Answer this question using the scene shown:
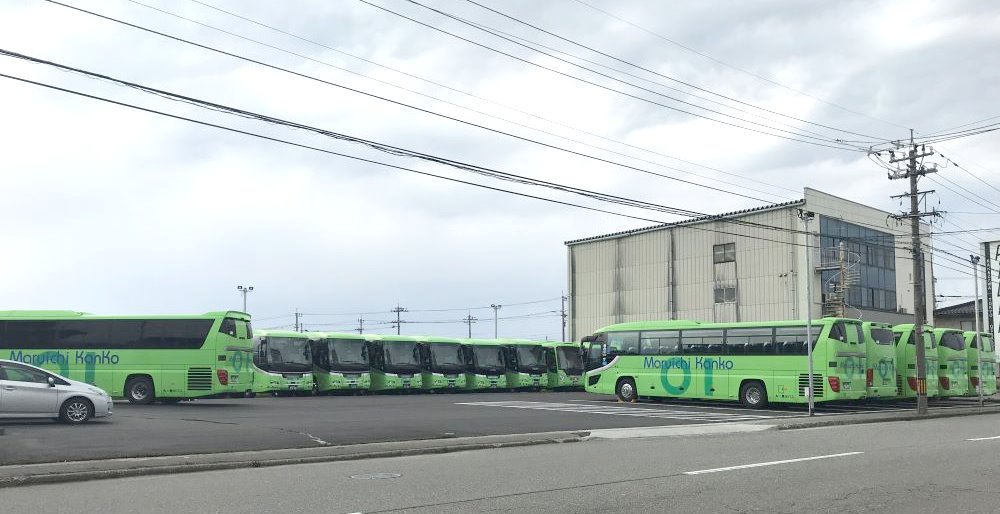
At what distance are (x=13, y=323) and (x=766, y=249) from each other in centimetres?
3931

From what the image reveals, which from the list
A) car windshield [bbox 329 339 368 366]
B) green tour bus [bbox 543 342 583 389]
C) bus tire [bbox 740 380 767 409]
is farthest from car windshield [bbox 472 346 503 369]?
bus tire [bbox 740 380 767 409]

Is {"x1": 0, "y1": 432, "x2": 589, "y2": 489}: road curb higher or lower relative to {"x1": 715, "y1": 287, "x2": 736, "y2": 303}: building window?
lower

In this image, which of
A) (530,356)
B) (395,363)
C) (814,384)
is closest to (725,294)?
(530,356)

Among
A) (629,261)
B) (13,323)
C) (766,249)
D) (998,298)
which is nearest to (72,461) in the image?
(13,323)

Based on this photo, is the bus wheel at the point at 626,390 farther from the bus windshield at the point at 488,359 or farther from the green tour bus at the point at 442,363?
the bus windshield at the point at 488,359

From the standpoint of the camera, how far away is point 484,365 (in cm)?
4622

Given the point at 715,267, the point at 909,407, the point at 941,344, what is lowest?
the point at 909,407

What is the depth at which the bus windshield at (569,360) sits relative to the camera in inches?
1950

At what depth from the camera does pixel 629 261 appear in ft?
202

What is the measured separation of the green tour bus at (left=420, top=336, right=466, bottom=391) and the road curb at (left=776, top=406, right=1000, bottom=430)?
21.5 meters

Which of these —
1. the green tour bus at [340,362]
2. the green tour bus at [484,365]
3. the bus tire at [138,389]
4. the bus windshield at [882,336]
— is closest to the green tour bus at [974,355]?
the bus windshield at [882,336]

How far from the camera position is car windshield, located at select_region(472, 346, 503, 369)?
151 feet

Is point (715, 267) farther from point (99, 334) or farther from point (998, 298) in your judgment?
point (998, 298)

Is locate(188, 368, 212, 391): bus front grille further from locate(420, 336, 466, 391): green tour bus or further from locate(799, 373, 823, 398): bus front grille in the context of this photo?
locate(799, 373, 823, 398): bus front grille
